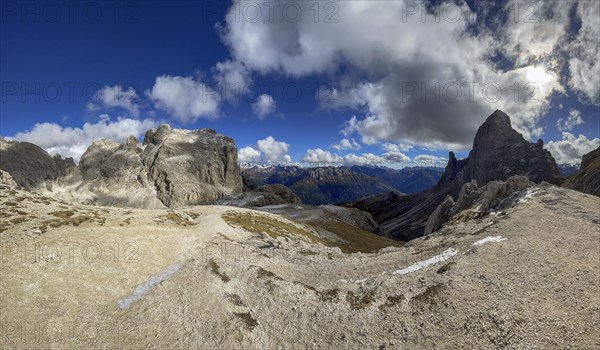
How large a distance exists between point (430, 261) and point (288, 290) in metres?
14.6

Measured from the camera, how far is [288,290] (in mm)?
25516

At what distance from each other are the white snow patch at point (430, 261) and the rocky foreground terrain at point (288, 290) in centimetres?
30

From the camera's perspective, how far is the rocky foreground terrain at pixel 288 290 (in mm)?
19609

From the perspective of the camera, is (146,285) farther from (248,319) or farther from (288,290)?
(288,290)

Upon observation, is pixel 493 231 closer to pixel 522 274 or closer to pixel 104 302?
pixel 522 274

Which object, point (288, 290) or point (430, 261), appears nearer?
point (288, 290)

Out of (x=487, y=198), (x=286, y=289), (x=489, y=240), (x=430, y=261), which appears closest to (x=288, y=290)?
(x=286, y=289)

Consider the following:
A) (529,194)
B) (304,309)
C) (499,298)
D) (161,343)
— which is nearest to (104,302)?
(161,343)

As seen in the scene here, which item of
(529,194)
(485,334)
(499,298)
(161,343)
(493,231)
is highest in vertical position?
(529,194)

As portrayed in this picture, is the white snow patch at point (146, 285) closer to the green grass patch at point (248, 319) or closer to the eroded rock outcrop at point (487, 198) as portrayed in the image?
the green grass patch at point (248, 319)

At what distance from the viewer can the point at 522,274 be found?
2372 centimetres

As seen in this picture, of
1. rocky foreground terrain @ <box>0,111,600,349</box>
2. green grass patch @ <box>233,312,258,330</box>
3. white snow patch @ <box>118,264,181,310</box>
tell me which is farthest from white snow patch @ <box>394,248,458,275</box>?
white snow patch @ <box>118,264,181,310</box>

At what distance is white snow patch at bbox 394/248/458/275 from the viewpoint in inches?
1097

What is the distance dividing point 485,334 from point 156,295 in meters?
24.7
